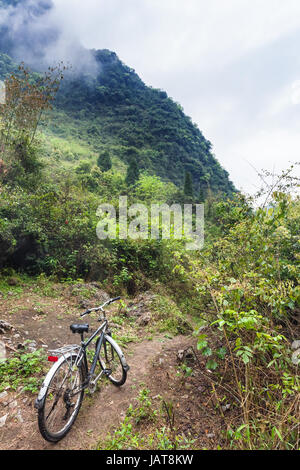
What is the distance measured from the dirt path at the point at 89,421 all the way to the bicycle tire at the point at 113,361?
0.12 m

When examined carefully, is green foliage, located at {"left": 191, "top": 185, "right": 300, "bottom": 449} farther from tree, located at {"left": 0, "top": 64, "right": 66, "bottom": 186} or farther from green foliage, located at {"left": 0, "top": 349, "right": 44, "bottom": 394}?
tree, located at {"left": 0, "top": 64, "right": 66, "bottom": 186}

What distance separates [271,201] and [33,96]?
10.1 metres

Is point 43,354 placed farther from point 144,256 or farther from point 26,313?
point 144,256

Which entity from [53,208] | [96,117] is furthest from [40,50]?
[53,208]

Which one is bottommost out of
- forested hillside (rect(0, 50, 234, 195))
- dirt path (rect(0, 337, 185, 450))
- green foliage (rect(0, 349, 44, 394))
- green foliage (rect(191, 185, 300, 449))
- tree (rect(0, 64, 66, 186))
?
dirt path (rect(0, 337, 185, 450))

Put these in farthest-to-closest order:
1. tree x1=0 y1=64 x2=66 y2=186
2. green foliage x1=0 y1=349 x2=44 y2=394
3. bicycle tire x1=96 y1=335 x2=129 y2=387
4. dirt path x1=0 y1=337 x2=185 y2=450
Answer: tree x1=0 y1=64 x2=66 y2=186, bicycle tire x1=96 y1=335 x2=129 y2=387, green foliage x1=0 y1=349 x2=44 y2=394, dirt path x1=0 y1=337 x2=185 y2=450

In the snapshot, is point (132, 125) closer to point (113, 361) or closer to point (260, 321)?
point (113, 361)

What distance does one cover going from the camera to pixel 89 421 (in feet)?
8.67

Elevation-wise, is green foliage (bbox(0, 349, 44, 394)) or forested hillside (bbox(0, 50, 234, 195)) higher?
forested hillside (bbox(0, 50, 234, 195))

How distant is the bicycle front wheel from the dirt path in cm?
12

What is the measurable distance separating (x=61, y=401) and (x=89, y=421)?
0.38 m

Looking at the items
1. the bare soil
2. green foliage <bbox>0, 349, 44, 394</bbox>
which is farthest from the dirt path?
green foliage <bbox>0, 349, 44, 394</bbox>

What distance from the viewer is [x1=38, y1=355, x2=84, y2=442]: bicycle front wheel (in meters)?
2.22
